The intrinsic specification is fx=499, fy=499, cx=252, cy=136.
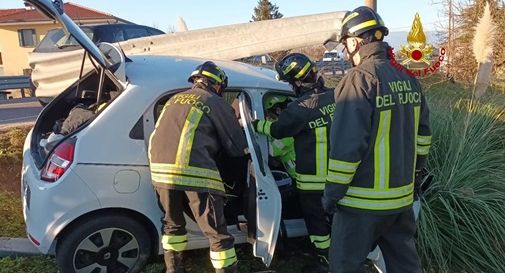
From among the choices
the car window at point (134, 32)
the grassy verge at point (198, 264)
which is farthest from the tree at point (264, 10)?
the grassy verge at point (198, 264)

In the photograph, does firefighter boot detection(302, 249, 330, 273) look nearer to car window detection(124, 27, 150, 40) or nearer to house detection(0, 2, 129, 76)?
car window detection(124, 27, 150, 40)

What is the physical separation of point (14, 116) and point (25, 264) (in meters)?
6.97

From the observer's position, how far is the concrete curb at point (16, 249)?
422 centimetres

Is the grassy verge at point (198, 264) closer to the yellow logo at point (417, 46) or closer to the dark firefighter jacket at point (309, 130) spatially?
the dark firefighter jacket at point (309, 130)

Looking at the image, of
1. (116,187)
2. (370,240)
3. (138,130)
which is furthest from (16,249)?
(370,240)

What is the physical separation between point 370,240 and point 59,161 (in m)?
2.15

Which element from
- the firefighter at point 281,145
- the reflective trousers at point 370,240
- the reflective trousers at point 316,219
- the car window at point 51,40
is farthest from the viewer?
the car window at point 51,40

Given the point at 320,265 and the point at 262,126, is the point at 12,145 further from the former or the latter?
the point at 320,265

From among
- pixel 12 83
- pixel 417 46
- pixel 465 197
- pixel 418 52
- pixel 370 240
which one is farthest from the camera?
pixel 12 83

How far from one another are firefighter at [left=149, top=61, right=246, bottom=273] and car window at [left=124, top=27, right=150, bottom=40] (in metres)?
5.46

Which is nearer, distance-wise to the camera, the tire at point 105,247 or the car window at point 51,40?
the tire at point 105,247

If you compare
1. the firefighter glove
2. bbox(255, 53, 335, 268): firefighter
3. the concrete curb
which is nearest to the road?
the concrete curb

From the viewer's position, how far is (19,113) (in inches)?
424

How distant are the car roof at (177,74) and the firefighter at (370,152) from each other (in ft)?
3.95
